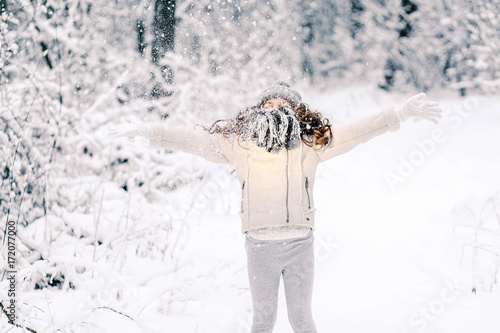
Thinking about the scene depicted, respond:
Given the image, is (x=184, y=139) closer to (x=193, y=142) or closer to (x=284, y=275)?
(x=193, y=142)

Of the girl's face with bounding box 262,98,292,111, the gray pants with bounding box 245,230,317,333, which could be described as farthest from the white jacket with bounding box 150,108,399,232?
the girl's face with bounding box 262,98,292,111

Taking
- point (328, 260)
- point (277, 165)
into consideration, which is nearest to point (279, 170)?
point (277, 165)

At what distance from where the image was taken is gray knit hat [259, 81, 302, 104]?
95.7 inches

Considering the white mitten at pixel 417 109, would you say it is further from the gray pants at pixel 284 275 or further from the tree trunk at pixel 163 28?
the tree trunk at pixel 163 28

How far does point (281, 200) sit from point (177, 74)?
5.36 meters

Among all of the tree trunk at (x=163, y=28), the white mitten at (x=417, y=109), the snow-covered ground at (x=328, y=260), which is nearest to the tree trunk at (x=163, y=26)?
the tree trunk at (x=163, y=28)

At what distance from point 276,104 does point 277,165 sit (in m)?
0.35

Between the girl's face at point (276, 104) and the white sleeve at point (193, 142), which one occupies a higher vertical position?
the girl's face at point (276, 104)

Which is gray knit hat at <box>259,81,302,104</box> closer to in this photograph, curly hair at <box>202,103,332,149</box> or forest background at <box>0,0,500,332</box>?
curly hair at <box>202,103,332,149</box>

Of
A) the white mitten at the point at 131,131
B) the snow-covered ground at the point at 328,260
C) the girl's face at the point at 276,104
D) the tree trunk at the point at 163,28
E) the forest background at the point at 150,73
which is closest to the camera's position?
the white mitten at the point at 131,131

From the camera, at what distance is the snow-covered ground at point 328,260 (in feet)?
9.86

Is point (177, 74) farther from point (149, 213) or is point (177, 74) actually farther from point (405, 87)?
point (405, 87)

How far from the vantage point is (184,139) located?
7.72 ft

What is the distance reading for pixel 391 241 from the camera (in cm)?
507
